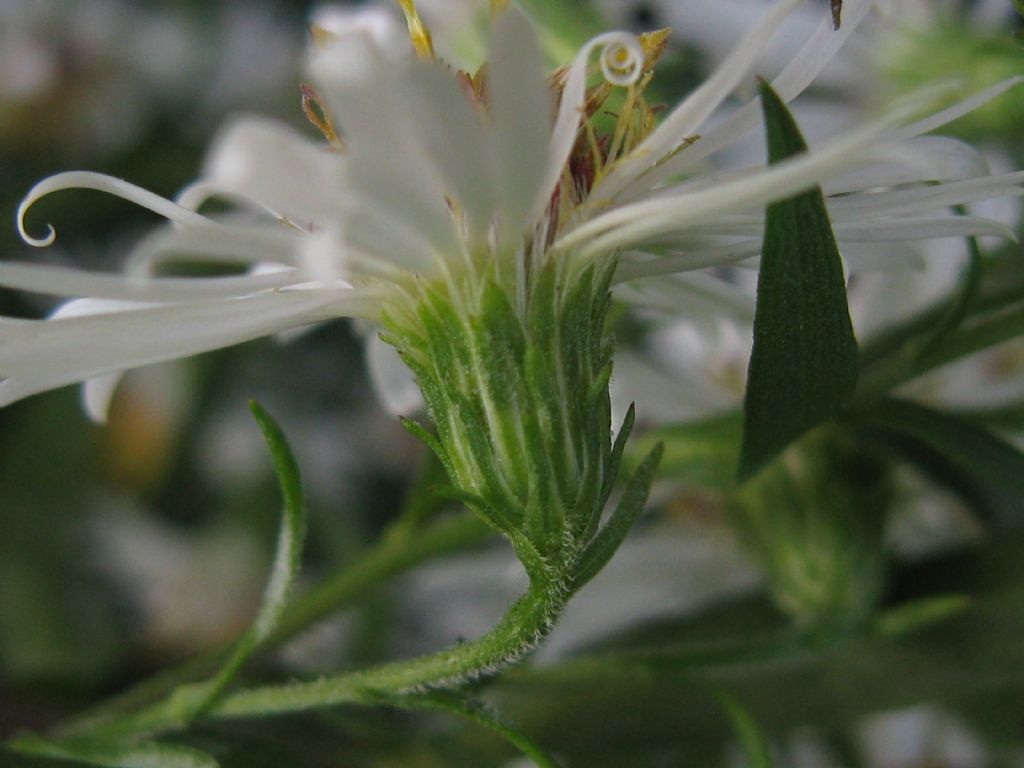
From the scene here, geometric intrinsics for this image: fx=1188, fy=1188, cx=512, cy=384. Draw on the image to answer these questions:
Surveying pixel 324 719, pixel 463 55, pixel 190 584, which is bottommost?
pixel 190 584

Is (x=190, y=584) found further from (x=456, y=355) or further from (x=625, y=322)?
(x=456, y=355)

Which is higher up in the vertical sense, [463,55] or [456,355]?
[463,55]

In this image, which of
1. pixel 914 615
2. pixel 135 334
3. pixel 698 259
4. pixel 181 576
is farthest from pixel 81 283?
pixel 181 576

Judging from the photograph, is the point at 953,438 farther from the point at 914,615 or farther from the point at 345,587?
the point at 345,587

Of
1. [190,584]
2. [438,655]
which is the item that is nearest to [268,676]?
[438,655]

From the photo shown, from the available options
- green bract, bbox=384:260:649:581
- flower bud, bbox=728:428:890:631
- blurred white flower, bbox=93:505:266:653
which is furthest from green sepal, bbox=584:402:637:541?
blurred white flower, bbox=93:505:266:653

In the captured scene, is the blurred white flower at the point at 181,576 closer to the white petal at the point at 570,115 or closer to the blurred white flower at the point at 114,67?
the blurred white flower at the point at 114,67

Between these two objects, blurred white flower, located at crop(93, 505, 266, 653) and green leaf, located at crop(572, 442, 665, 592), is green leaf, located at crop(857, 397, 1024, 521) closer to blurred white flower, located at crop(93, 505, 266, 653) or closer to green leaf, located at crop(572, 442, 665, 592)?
green leaf, located at crop(572, 442, 665, 592)
